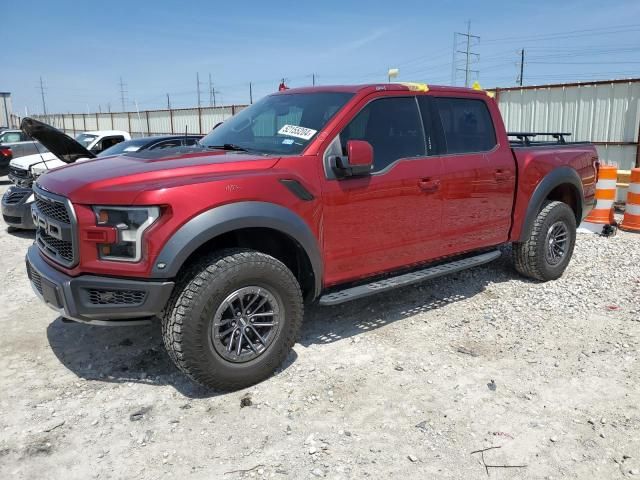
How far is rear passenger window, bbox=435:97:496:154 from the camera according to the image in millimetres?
4621

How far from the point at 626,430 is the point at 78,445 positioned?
310 centimetres

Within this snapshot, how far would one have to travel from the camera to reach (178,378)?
3.67 m

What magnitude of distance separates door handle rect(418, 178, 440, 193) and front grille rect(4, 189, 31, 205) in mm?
6663

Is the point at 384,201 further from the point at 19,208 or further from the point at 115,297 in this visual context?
the point at 19,208

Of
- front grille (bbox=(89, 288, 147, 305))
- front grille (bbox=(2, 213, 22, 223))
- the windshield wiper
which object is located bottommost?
front grille (bbox=(2, 213, 22, 223))

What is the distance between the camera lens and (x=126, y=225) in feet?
9.94

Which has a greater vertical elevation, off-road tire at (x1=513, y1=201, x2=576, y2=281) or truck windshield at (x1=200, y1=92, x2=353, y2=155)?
truck windshield at (x1=200, y1=92, x2=353, y2=155)

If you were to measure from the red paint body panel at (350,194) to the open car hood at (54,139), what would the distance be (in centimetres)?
108

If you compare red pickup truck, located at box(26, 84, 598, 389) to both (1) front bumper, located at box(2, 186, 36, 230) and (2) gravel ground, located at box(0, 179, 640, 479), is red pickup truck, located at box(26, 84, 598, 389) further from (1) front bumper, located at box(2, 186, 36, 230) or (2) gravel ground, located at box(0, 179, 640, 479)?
(1) front bumper, located at box(2, 186, 36, 230)

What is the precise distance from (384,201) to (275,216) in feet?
3.27

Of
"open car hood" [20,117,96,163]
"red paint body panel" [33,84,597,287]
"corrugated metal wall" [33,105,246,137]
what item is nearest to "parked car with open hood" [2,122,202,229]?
"open car hood" [20,117,96,163]

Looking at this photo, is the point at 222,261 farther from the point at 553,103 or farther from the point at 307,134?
the point at 553,103

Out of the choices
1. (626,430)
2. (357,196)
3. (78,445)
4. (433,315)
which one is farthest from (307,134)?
(626,430)

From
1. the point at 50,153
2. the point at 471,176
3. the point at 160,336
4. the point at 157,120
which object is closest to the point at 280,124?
the point at 471,176
